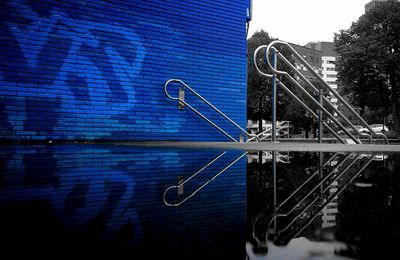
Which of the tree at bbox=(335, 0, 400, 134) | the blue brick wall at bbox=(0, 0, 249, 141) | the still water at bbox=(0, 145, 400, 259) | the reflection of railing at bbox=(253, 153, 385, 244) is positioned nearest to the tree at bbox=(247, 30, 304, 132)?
the tree at bbox=(335, 0, 400, 134)

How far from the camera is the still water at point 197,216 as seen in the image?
0.89 metres

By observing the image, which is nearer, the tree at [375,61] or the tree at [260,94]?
the tree at [375,61]

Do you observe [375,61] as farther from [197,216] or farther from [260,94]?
[197,216]

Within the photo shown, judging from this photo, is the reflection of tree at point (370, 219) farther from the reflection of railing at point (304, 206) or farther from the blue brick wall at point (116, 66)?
the blue brick wall at point (116, 66)

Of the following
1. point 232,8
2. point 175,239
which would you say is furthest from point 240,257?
point 232,8

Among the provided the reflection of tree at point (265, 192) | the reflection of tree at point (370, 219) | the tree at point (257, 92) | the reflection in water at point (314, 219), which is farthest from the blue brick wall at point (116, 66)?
the tree at point (257, 92)

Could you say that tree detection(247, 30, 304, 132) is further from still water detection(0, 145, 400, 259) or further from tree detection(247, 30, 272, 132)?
still water detection(0, 145, 400, 259)

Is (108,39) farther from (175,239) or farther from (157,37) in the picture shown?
(175,239)

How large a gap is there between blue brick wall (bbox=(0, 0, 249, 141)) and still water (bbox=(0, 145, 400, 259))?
5.01 meters

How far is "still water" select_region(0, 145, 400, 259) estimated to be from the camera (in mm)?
894

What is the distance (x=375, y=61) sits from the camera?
2205 centimetres

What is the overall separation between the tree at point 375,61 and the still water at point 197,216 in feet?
75.4

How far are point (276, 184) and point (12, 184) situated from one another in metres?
1.81

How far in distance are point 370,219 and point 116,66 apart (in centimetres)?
751
